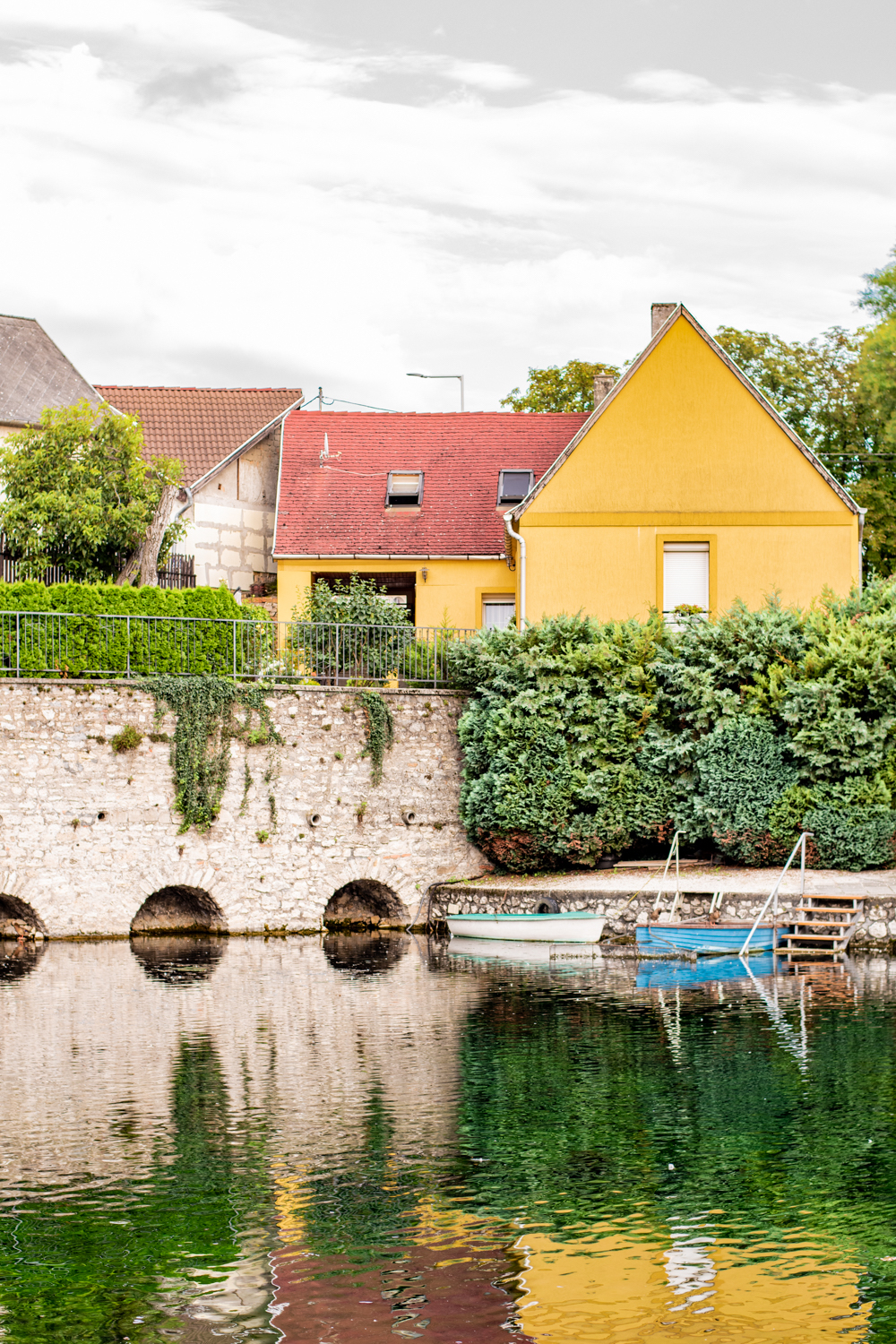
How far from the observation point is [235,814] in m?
25.7

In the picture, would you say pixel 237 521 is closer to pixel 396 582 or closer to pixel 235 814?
pixel 396 582

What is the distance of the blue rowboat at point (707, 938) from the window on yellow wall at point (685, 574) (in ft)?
24.9

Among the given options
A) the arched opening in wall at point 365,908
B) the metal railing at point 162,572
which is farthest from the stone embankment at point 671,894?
the metal railing at point 162,572

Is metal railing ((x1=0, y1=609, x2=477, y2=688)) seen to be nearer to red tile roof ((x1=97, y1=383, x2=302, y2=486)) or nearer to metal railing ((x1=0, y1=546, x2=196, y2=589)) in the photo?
metal railing ((x1=0, y1=546, x2=196, y2=589))

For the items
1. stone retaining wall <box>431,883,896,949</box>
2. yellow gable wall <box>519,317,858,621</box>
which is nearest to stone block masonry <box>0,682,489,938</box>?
stone retaining wall <box>431,883,896,949</box>

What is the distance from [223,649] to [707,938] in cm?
992

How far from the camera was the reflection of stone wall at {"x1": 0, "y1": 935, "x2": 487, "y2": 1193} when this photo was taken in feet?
39.3

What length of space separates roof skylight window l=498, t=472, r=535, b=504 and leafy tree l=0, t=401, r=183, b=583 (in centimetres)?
784

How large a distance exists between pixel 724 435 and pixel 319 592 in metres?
8.98

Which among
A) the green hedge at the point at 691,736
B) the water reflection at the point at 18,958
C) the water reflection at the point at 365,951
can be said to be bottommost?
the water reflection at the point at 365,951

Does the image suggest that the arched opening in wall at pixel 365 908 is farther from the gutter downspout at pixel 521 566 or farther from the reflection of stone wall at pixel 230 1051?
the gutter downspout at pixel 521 566

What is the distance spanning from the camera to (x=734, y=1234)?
9531 millimetres

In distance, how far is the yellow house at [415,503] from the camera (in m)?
35.2

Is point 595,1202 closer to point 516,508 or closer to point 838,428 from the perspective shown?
point 516,508
